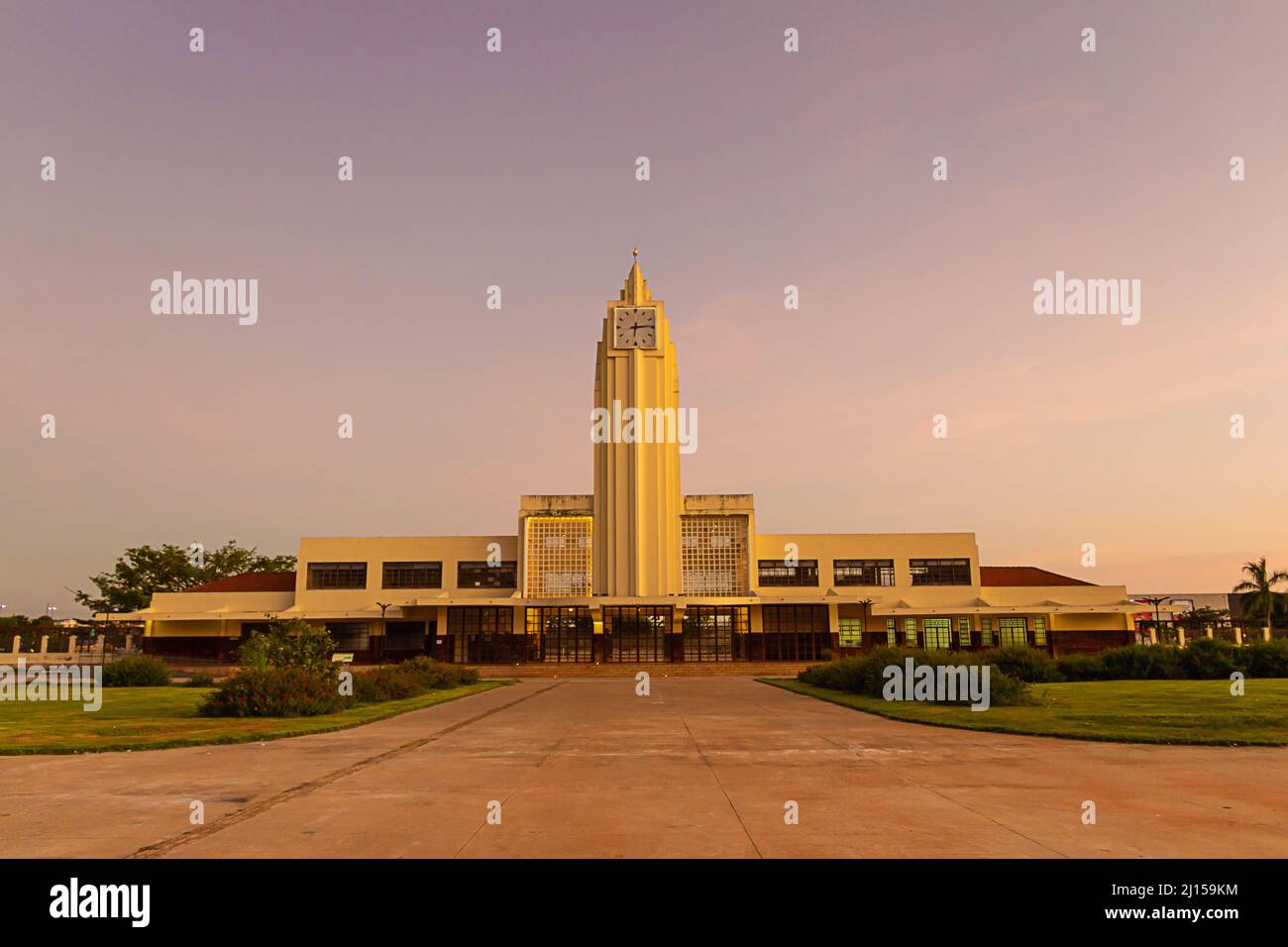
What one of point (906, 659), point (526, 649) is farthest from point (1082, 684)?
point (526, 649)

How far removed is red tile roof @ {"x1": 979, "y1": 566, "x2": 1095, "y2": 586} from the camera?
63.2 metres

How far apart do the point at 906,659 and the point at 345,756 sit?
18632 millimetres

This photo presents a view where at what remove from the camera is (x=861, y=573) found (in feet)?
202

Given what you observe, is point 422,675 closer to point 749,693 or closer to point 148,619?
point 749,693

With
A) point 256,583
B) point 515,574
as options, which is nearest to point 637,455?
point 515,574

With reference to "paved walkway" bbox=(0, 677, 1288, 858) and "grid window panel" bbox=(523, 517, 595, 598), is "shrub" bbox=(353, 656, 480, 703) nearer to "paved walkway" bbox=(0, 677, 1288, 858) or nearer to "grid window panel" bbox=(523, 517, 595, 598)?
"paved walkway" bbox=(0, 677, 1288, 858)

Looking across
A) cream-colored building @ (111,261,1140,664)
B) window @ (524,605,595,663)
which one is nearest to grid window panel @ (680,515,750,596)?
cream-colored building @ (111,261,1140,664)

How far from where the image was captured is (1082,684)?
100 feet

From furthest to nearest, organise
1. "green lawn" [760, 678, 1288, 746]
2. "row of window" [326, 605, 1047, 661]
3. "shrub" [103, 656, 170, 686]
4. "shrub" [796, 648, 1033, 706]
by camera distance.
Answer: "row of window" [326, 605, 1047, 661]
"shrub" [103, 656, 170, 686]
"shrub" [796, 648, 1033, 706]
"green lawn" [760, 678, 1288, 746]

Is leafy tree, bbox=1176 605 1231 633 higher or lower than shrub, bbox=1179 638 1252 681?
lower

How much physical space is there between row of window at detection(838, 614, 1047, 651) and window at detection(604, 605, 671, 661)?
12.1 m

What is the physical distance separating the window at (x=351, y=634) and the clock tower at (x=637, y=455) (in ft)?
54.1
